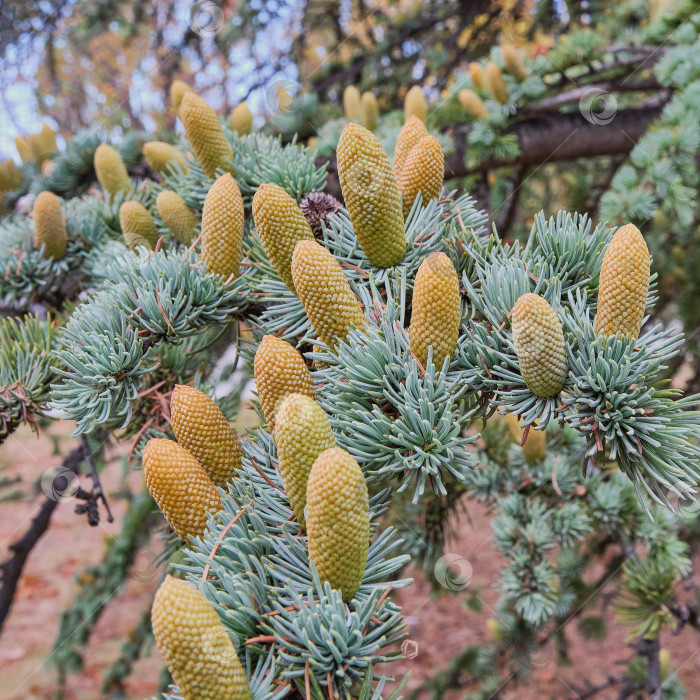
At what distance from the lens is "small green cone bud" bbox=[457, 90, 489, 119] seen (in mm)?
1562

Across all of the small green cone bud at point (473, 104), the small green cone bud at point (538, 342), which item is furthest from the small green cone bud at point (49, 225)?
the small green cone bud at point (473, 104)

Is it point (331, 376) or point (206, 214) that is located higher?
point (206, 214)

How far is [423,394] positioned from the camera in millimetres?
571

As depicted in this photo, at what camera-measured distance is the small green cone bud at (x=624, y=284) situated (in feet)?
1.90

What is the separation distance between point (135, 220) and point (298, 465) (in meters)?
0.62

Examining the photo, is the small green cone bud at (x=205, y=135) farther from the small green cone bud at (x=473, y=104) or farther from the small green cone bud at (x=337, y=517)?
the small green cone bud at (x=473, y=104)

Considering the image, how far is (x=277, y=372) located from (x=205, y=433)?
12cm

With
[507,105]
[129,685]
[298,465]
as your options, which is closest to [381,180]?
[298,465]

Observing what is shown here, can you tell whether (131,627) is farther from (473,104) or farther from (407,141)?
(407,141)

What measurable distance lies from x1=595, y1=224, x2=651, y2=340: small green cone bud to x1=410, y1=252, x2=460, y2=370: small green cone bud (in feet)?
0.46

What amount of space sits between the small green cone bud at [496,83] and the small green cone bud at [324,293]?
45.2 inches

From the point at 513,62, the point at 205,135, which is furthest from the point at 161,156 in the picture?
the point at 513,62

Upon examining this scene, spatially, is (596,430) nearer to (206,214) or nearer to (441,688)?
(206,214)

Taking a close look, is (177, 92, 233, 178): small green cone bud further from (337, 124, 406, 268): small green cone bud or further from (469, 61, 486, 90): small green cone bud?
(469, 61, 486, 90): small green cone bud
